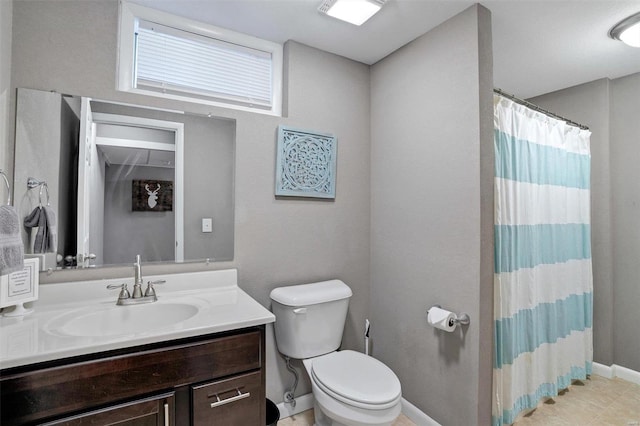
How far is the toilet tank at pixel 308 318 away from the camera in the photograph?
179 cm

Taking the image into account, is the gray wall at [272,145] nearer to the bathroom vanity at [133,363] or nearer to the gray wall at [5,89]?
the gray wall at [5,89]

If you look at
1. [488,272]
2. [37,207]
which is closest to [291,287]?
[488,272]

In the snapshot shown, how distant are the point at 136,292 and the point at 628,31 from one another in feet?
9.53

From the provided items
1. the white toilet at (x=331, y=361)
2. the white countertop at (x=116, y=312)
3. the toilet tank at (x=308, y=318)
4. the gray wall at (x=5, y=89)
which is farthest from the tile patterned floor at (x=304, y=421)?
the gray wall at (x=5, y=89)

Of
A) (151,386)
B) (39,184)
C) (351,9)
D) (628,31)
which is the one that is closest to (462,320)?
(151,386)

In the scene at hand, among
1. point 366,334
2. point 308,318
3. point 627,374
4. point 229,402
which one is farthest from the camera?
point 627,374

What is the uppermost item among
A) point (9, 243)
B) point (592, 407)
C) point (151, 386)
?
point (9, 243)

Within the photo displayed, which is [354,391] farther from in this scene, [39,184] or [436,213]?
[39,184]

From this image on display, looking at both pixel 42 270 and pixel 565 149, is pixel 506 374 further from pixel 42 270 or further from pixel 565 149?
Result: pixel 42 270

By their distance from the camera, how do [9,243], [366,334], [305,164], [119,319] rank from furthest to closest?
[366,334] → [305,164] → [119,319] → [9,243]

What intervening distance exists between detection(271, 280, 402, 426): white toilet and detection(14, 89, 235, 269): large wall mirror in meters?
0.49

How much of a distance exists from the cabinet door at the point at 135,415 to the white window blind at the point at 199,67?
1.47 m

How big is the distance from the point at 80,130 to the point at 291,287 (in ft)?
4.38

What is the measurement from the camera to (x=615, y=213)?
2.50 m
